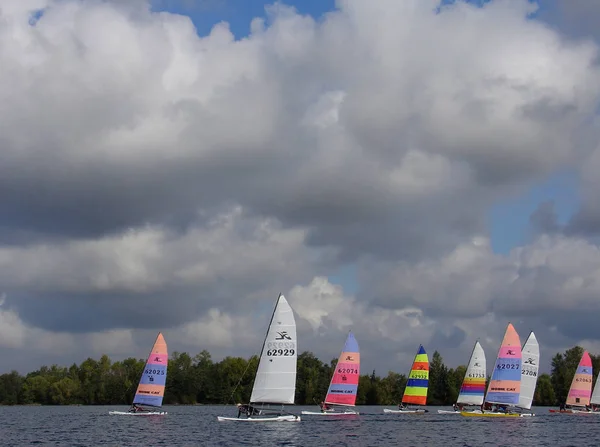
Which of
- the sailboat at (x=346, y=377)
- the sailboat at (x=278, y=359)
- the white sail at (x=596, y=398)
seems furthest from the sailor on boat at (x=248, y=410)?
the white sail at (x=596, y=398)

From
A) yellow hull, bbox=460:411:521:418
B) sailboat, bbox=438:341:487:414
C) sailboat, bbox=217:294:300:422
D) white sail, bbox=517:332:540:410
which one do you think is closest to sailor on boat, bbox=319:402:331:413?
yellow hull, bbox=460:411:521:418

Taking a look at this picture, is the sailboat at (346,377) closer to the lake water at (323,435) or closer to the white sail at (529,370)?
the lake water at (323,435)

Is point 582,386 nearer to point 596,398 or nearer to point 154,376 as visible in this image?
point 596,398

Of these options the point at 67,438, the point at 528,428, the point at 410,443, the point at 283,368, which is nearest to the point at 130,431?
the point at 67,438

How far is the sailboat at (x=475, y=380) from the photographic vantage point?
12588 cm

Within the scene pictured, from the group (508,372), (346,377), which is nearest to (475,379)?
(508,372)

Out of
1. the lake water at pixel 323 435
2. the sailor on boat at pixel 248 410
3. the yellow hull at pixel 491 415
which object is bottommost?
the lake water at pixel 323 435

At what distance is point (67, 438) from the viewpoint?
7950 centimetres

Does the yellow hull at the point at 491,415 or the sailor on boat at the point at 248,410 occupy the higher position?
the yellow hull at the point at 491,415

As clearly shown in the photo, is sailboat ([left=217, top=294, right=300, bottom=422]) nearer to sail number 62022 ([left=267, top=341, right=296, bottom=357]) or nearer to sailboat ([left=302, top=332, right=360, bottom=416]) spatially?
sail number 62022 ([left=267, top=341, right=296, bottom=357])

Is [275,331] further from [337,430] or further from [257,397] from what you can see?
[337,430]

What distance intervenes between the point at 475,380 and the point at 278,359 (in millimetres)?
50697

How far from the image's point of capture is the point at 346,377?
113 meters

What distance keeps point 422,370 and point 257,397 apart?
159ft
